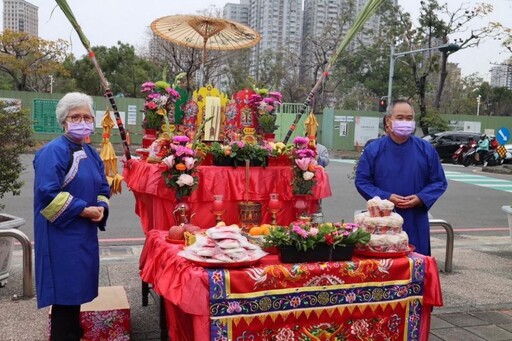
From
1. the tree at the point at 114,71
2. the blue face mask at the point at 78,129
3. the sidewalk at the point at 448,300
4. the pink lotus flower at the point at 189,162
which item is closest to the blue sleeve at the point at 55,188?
the blue face mask at the point at 78,129

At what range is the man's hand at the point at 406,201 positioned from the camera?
12.6ft

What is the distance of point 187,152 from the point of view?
12.7 ft

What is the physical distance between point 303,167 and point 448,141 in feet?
69.3

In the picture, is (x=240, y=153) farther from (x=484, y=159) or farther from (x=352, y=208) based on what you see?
(x=484, y=159)

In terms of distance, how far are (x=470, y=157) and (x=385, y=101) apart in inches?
179

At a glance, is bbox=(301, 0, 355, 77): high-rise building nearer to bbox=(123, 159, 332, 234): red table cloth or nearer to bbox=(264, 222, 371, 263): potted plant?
bbox=(123, 159, 332, 234): red table cloth

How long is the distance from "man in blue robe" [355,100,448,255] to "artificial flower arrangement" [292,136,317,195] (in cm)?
44

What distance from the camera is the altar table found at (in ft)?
9.39

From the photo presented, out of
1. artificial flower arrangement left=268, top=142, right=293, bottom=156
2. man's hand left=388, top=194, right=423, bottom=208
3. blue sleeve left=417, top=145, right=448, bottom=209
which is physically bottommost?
man's hand left=388, top=194, right=423, bottom=208

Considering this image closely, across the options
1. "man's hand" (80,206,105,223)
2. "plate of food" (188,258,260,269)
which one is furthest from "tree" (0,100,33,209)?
"plate of food" (188,258,260,269)

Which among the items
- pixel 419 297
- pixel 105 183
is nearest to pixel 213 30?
pixel 105 183

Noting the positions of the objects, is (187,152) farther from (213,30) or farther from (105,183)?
(213,30)

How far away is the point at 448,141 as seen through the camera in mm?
23812

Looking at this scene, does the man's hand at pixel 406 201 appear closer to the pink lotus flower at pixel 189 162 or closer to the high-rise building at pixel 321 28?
the pink lotus flower at pixel 189 162
